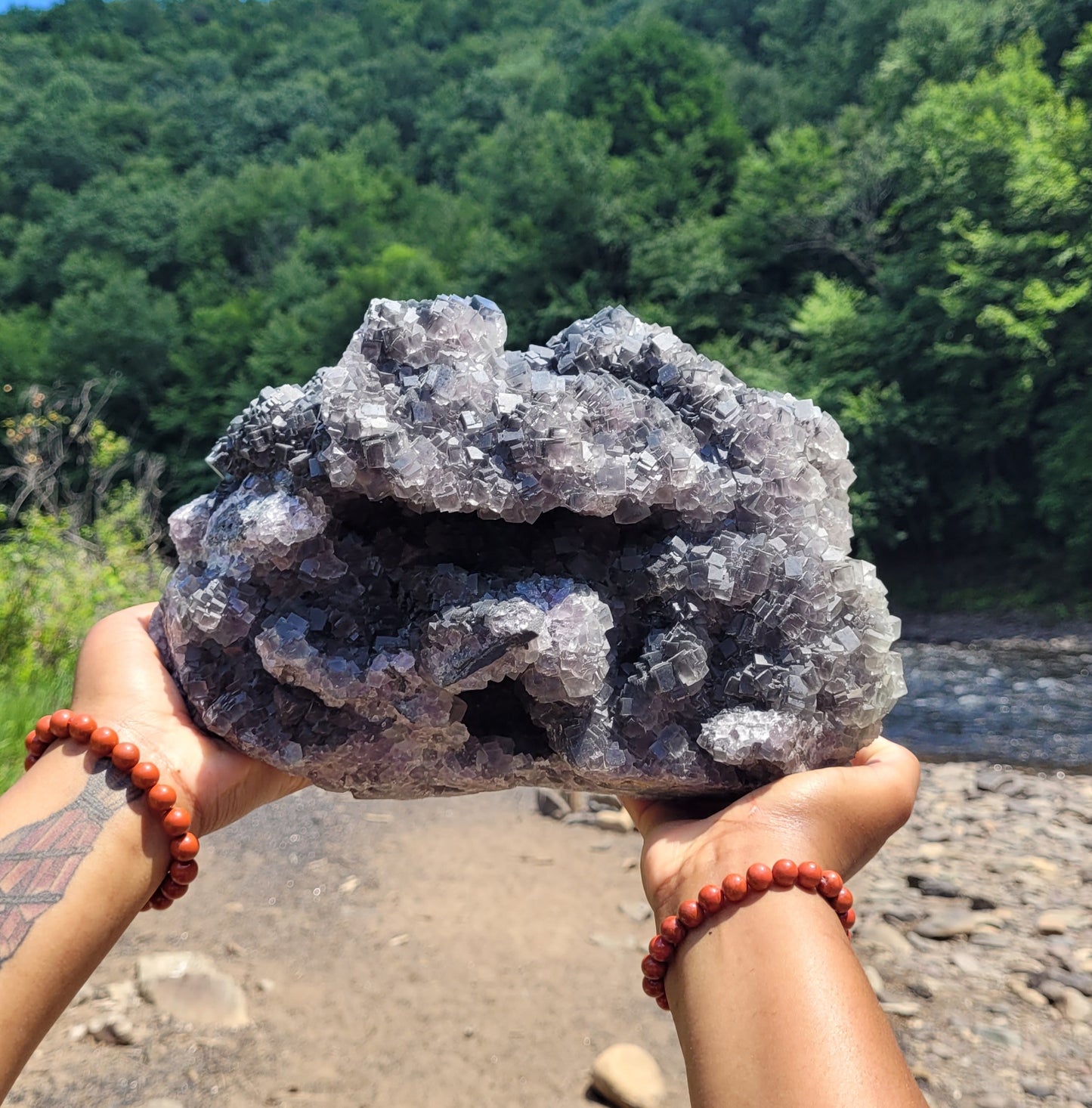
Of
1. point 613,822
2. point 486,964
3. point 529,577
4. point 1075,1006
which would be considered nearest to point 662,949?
point 529,577

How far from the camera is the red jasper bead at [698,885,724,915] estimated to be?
1169 millimetres

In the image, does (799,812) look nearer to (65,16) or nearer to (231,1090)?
(231,1090)

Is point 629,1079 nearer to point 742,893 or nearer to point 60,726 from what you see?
point 742,893

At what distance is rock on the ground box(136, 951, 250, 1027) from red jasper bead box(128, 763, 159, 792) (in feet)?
9.23

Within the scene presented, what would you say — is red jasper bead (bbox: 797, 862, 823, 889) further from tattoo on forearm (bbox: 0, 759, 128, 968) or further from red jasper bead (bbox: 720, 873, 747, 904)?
tattoo on forearm (bbox: 0, 759, 128, 968)

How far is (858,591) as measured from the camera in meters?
1.49

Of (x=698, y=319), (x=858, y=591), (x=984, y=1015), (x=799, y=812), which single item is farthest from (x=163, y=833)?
(x=698, y=319)

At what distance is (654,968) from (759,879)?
210mm

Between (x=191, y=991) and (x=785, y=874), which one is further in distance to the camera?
(x=191, y=991)

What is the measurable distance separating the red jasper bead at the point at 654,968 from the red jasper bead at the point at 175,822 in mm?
692

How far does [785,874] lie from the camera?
3.84ft

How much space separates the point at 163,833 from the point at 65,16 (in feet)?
172

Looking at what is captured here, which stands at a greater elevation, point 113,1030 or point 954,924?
point 113,1030

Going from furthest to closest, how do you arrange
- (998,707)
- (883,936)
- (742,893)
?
(998,707)
(883,936)
(742,893)
